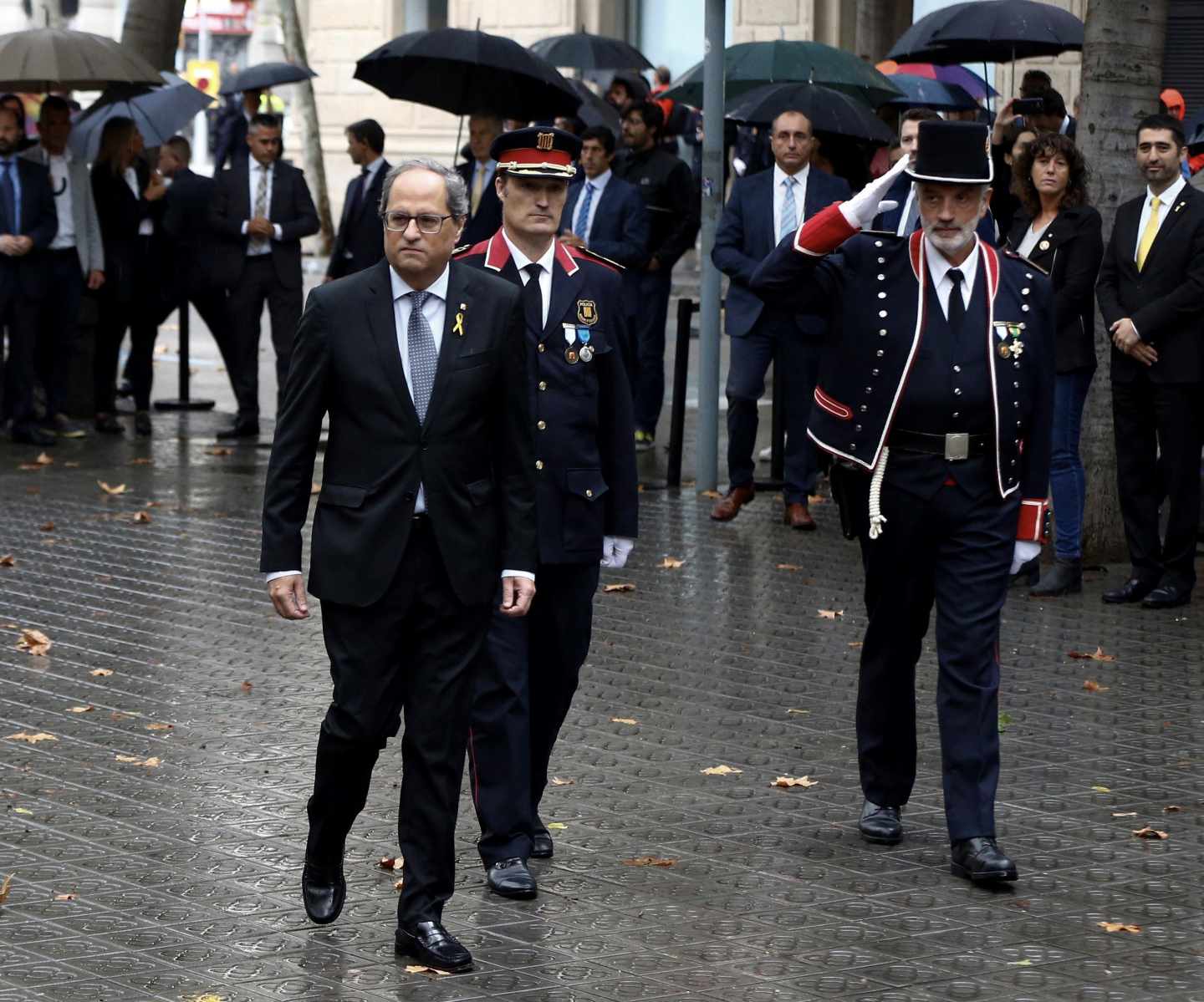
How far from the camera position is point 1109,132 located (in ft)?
37.9

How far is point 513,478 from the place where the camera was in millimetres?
5832

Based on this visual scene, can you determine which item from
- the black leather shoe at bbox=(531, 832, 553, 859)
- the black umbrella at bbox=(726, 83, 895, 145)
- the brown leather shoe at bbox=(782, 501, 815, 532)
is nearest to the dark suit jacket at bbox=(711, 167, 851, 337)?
the brown leather shoe at bbox=(782, 501, 815, 532)

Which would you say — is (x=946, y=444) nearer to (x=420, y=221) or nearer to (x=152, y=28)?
(x=420, y=221)

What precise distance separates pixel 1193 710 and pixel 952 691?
2.31 m

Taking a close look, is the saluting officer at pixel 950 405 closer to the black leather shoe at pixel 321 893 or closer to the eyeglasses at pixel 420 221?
the eyeglasses at pixel 420 221

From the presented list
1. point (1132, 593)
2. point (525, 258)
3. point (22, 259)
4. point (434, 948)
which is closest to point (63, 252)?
point (22, 259)

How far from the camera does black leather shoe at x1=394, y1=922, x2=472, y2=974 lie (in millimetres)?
5605

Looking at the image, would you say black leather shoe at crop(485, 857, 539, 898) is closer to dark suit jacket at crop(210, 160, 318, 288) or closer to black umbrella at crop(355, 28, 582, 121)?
black umbrella at crop(355, 28, 582, 121)

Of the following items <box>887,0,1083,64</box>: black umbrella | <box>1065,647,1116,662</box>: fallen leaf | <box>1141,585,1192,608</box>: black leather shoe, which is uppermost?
<box>887,0,1083,64</box>: black umbrella

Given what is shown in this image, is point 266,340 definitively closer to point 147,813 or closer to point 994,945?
point 147,813

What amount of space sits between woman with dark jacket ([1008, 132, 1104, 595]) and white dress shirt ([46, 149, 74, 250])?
7197 mm

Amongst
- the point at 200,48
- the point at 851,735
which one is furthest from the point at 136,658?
the point at 200,48

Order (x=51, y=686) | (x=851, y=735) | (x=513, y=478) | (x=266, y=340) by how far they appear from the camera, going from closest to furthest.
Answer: (x=513, y=478)
(x=851, y=735)
(x=51, y=686)
(x=266, y=340)

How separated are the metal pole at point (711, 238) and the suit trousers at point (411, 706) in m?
7.96
